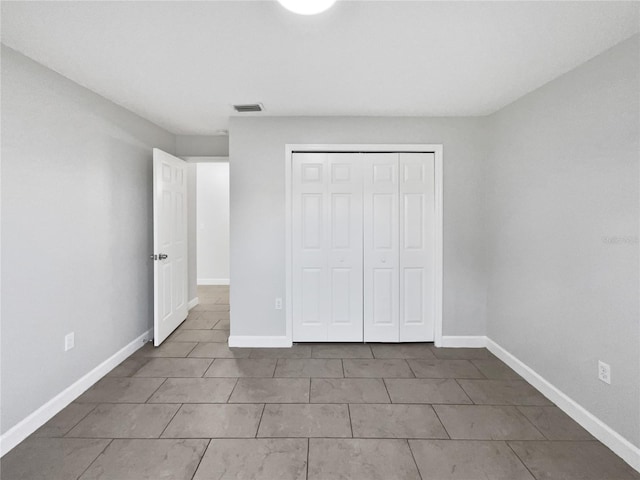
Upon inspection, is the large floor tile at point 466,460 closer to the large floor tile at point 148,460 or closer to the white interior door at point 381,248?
the large floor tile at point 148,460

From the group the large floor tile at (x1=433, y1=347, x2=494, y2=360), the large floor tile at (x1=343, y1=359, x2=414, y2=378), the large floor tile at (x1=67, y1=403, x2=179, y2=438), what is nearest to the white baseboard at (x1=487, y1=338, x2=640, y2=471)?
the large floor tile at (x1=433, y1=347, x2=494, y2=360)

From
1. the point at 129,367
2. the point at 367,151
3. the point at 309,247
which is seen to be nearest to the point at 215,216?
the point at 309,247

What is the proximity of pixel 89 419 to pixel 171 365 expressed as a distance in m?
0.83

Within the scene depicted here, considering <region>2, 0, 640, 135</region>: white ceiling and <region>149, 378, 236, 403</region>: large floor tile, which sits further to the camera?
<region>149, 378, 236, 403</region>: large floor tile

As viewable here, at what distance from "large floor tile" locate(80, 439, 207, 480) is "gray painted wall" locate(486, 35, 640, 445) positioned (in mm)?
2465

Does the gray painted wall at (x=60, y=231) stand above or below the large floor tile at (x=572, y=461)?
above

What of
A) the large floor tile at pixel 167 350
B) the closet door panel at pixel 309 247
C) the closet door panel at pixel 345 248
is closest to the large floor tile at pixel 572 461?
the closet door panel at pixel 345 248

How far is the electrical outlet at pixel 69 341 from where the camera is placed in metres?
2.37

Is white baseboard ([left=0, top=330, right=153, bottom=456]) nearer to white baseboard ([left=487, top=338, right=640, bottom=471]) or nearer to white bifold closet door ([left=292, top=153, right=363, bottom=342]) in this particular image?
white bifold closet door ([left=292, top=153, right=363, bottom=342])

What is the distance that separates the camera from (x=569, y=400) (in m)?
2.26

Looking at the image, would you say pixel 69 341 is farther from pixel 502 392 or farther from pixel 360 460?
pixel 502 392

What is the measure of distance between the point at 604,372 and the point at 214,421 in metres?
2.48

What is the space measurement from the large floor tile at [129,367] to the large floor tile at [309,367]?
1249mm

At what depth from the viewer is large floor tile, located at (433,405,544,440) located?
203cm
